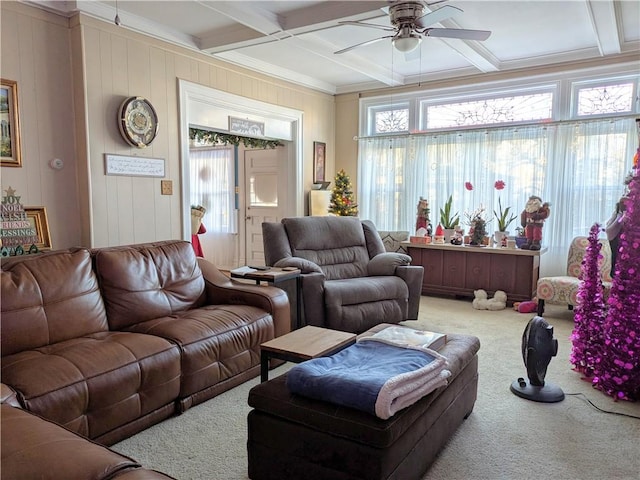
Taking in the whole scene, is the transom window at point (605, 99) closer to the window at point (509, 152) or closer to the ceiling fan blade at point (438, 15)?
the window at point (509, 152)

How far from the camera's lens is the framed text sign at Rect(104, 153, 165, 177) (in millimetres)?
4008

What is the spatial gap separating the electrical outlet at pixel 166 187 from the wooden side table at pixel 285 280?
140cm

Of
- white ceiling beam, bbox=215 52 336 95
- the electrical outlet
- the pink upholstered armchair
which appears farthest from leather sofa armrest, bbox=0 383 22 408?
the pink upholstered armchair

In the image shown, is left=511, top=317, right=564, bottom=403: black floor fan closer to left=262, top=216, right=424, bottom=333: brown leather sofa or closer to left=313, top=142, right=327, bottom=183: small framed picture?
left=262, top=216, right=424, bottom=333: brown leather sofa

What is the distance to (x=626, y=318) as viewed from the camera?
2.69 m

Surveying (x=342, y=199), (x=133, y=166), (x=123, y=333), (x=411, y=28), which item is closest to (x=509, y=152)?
(x=342, y=199)

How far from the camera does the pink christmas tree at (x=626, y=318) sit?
8.68 feet

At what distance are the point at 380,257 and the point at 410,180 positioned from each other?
6.52ft

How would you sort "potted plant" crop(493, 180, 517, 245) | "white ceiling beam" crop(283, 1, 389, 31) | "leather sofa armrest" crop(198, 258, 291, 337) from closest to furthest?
1. "leather sofa armrest" crop(198, 258, 291, 337)
2. "white ceiling beam" crop(283, 1, 389, 31)
3. "potted plant" crop(493, 180, 517, 245)

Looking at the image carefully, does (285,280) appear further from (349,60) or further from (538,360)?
(349,60)

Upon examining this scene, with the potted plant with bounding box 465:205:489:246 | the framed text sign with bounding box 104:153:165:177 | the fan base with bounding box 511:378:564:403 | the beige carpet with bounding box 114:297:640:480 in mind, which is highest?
the framed text sign with bounding box 104:153:165:177

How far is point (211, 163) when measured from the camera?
24.9ft

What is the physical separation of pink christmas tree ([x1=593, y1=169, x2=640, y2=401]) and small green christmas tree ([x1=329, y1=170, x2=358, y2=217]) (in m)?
3.79

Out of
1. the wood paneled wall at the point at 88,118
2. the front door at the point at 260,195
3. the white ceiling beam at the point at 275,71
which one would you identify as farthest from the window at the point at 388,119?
the wood paneled wall at the point at 88,118
